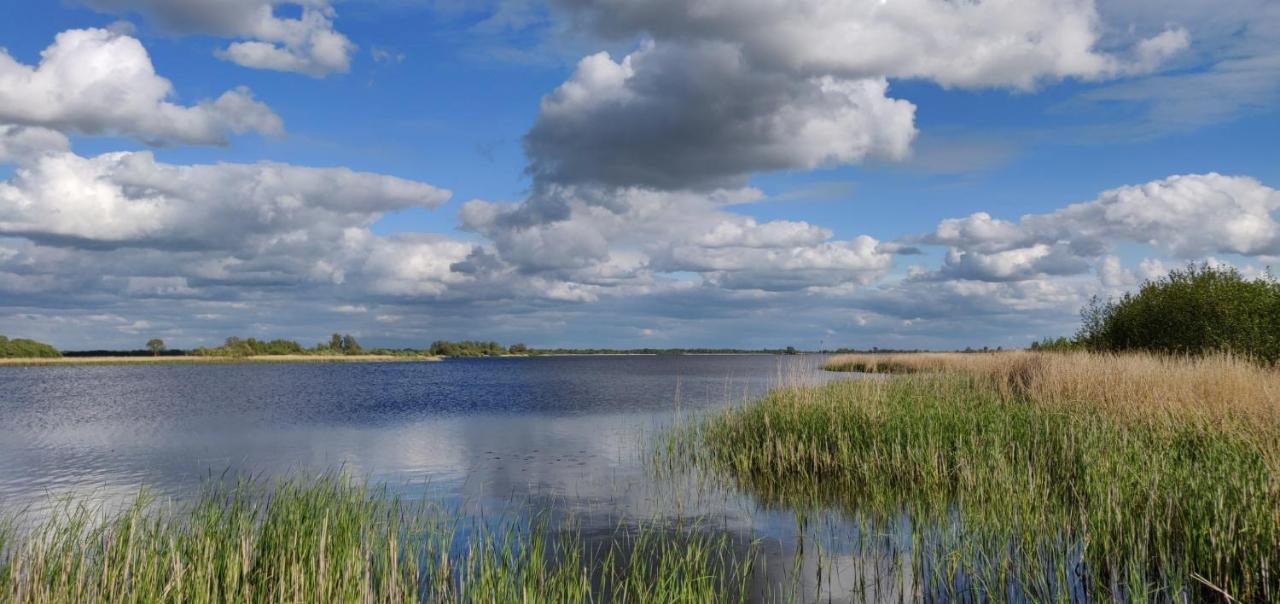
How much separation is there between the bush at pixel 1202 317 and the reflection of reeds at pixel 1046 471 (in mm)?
12778

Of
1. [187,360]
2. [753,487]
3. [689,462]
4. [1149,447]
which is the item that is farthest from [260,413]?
[187,360]

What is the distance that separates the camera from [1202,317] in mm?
32531

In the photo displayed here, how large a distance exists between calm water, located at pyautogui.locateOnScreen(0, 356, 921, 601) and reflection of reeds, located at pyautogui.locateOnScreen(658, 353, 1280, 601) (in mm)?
1417

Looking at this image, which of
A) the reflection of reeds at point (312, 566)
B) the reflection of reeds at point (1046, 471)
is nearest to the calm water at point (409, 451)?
the reflection of reeds at point (1046, 471)

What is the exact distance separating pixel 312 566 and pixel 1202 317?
3844cm

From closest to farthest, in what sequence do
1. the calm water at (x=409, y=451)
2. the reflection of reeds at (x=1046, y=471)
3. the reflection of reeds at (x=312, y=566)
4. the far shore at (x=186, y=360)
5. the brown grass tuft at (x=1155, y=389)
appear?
the reflection of reeds at (x=312, y=566)
the reflection of reeds at (x=1046, y=471)
the calm water at (x=409, y=451)
the brown grass tuft at (x=1155, y=389)
the far shore at (x=186, y=360)

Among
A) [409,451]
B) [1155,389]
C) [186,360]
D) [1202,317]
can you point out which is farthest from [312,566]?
[186,360]

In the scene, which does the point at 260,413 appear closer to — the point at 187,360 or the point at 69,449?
the point at 69,449

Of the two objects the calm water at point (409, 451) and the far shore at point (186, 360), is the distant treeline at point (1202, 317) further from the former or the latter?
the far shore at point (186, 360)

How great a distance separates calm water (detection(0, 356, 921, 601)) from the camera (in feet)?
43.8

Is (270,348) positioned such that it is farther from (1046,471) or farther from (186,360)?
(1046,471)

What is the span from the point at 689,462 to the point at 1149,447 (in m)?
9.63

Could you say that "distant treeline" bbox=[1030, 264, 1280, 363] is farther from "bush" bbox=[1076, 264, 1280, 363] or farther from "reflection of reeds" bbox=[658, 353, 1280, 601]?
"reflection of reeds" bbox=[658, 353, 1280, 601]

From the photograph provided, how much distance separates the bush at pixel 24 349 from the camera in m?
114
